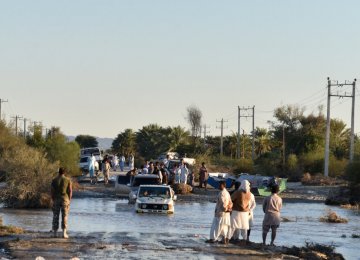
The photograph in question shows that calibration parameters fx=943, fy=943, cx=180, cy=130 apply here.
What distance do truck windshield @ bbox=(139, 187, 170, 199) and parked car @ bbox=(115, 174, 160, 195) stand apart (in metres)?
6.18

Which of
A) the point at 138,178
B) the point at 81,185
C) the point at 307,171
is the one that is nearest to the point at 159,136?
the point at 307,171

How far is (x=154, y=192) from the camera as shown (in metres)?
37.9

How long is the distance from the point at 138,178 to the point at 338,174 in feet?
119

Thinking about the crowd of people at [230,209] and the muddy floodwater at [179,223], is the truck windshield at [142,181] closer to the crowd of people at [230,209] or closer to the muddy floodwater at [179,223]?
the muddy floodwater at [179,223]

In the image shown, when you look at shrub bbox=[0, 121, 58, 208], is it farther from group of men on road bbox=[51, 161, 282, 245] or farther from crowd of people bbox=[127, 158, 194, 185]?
group of men on road bbox=[51, 161, 282, 245]

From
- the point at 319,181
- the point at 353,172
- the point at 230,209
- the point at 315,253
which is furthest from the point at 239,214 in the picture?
the point at 319,181

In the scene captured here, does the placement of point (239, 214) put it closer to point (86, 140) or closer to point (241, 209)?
point (241, 209)

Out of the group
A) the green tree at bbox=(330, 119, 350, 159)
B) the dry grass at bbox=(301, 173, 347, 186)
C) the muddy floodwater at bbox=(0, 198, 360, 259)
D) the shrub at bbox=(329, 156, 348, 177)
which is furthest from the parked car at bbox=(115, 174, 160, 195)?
the green tree at bbox=(330, 119, 350, 159)

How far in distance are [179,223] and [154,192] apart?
202 inches

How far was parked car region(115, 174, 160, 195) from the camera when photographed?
147 ft

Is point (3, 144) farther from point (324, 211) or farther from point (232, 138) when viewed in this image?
point (232, 138)

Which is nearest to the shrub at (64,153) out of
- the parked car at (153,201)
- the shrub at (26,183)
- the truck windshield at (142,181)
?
the truck windshield at (142,181)

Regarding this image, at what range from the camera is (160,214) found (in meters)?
37.2

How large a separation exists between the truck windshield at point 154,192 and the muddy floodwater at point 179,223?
913 mm
